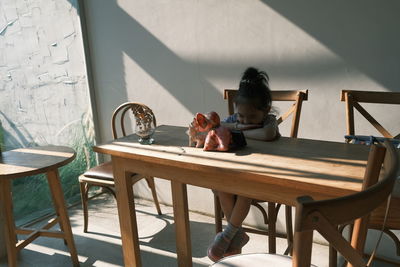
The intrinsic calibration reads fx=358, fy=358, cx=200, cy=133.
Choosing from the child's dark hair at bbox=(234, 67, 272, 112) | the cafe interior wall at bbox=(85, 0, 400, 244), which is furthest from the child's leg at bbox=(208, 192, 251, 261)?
the cafe interior wall at bbox=(85, 0, 400, 244)

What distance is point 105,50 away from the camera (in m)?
3.00

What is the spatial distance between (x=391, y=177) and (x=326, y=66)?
1426 millimetres

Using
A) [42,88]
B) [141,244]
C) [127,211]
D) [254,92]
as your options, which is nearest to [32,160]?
[127,211]

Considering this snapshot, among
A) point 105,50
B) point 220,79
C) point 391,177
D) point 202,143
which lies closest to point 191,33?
A: point 220,79

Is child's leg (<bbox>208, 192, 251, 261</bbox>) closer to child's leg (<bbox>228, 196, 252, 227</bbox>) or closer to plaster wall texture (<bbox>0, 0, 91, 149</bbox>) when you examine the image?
child's leg (<bbox>228, 196, 252, 227</bbox>)

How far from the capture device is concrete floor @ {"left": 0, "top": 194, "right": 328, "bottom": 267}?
2.25m

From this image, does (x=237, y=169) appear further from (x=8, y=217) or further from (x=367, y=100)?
(x=8, y=217)

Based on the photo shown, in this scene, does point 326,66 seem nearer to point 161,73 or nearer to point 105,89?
point 161,73

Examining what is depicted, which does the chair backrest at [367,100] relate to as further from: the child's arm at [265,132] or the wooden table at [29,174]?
the wooden table at [29,174]

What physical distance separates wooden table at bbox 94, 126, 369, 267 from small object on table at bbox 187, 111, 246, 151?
0.03 meters

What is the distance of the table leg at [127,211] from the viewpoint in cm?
166

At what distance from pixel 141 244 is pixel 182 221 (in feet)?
3.08

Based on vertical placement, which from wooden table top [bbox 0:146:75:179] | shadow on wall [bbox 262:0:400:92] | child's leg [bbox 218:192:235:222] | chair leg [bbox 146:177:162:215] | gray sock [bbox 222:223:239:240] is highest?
shadow on wall [bbox 262:0:400:92]

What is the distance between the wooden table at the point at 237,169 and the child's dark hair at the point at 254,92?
0.18 m
